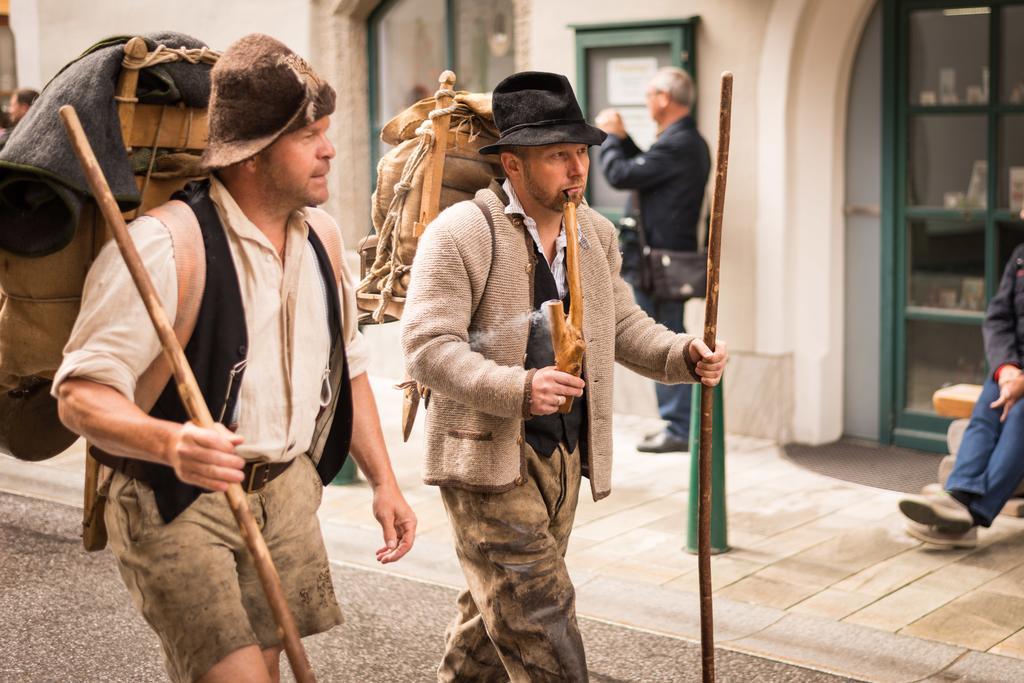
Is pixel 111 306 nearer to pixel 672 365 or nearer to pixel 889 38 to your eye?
pixel 672 365

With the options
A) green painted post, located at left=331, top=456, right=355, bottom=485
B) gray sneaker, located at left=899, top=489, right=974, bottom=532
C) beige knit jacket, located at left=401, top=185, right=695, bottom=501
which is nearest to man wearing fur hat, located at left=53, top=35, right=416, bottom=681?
beige knit jacket, located at left=401, top=185, right=695, bottom=501

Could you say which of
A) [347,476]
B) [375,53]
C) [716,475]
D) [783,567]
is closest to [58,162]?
[716,475]

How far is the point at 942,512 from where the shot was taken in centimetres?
658

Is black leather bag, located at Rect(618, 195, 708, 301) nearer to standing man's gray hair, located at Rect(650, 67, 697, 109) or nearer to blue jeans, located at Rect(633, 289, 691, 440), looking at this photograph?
blue jeans, located at Rect(633, 289, 691, 440)

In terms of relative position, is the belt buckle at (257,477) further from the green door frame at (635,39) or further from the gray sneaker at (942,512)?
the green door frame at (635,39)

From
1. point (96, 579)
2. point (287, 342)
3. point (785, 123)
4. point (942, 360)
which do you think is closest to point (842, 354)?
point (942, 360)

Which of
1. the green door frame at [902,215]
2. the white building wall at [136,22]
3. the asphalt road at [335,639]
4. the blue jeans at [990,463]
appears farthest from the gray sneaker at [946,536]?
the white building wall at [136,22]

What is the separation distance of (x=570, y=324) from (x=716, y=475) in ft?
10.1

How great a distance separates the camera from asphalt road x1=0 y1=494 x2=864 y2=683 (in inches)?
215

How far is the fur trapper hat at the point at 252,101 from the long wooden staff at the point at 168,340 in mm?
409

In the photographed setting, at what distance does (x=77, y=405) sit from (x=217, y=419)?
335mm

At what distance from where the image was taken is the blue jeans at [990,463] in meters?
6.56

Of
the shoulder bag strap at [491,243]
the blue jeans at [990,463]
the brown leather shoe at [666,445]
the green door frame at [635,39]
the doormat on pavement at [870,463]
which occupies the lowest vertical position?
the doormat on pavement at [870,463]

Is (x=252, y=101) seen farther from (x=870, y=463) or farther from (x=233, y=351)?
(x=870, y=463)
